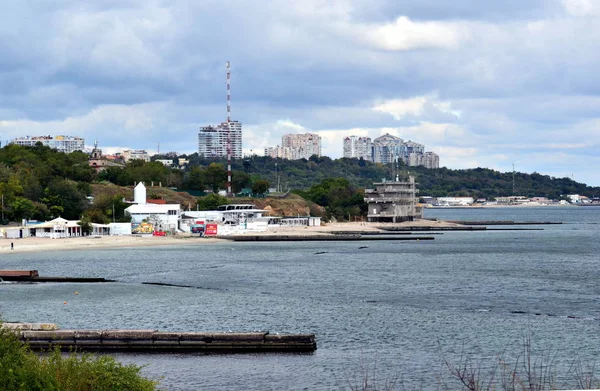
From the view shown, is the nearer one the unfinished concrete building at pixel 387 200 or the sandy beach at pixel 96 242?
the sandy beach at pixel 96 242

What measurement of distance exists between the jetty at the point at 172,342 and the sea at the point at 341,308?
0.92 m

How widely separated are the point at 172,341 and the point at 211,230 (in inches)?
4016

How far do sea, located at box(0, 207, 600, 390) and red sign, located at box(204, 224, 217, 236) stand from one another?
34727 mm

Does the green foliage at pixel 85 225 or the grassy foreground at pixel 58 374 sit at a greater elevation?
the green foliage at pixel 85 225

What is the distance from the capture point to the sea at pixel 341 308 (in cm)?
3562

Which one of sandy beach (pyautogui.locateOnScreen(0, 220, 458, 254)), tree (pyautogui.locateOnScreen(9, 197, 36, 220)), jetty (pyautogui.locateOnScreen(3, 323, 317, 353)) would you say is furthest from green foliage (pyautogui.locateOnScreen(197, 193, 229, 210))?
jetty (pyautogui.locateOnScreen(3, 323, 317, 353))

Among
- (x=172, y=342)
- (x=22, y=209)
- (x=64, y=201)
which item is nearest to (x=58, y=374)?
(x=172, y=342)

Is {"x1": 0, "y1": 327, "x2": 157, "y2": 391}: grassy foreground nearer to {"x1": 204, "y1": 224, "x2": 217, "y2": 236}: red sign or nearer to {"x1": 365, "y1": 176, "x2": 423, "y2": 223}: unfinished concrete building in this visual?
{"x1": 204, "y1": 224, "x2": 217, "y2": 236}: red sign

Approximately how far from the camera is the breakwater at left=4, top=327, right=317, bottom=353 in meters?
38.8

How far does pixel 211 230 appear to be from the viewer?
14075 cm

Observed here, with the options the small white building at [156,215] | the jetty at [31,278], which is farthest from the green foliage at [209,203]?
the jetty at [31,278]

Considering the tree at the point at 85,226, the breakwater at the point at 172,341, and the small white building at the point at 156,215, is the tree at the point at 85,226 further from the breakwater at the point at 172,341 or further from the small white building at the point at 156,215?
the breakwater at the point at 172,341

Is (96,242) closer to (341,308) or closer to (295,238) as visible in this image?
(295,238)

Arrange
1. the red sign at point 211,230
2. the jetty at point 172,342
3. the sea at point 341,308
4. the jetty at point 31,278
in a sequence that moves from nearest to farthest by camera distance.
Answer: the sea at point 341,308
the jetty at point 172,342
the jetty at point 31,278
the red sign at point 211,230
